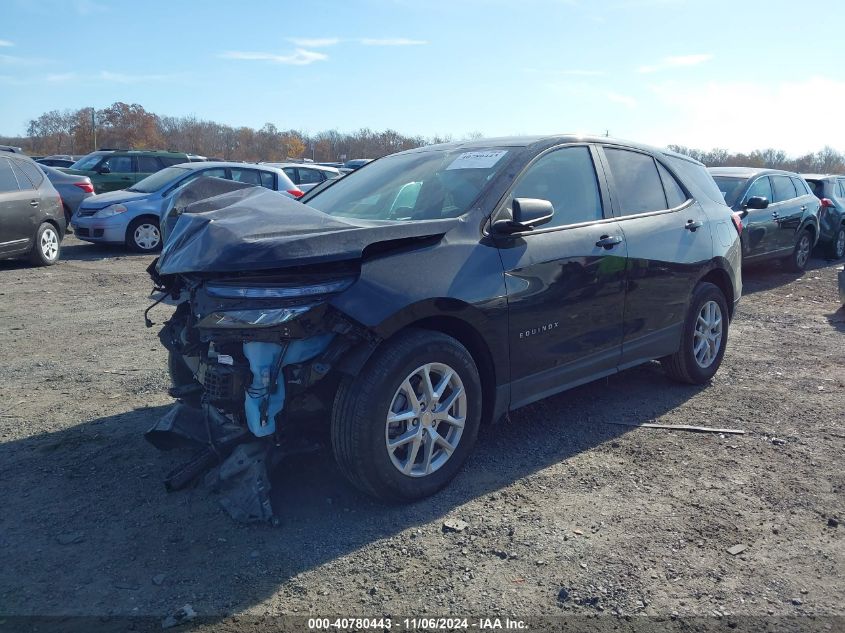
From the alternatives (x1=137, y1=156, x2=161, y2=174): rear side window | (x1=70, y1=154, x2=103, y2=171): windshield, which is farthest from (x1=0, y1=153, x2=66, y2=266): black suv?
(x1=70, y1=154, x2=103, y2=171): windshield

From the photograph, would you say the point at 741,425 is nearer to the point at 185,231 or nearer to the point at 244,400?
the point at 244,400

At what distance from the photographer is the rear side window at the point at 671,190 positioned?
5.43 metres

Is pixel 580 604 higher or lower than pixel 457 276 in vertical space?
lower

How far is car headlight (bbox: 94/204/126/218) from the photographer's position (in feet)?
42.6

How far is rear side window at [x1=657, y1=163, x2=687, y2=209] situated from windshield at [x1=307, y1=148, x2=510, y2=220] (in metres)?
1.59

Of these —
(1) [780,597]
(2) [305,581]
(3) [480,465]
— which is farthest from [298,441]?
(1) [780,597]

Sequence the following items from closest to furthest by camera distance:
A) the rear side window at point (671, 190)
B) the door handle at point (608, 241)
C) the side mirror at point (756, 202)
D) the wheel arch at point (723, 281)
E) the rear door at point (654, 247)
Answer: the door handle at point (608, 241) → the rear door at point (654, 247) → the rear side window at point (671, 190) → the wheel arch at point (723, 281) → the side mirror at point (756, 202)

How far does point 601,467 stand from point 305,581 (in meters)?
1.95

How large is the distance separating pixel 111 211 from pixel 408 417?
36.5ft

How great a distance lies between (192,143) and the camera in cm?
6956

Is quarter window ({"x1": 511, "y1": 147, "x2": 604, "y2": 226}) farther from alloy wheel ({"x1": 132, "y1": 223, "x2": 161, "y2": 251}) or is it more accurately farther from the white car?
the white car

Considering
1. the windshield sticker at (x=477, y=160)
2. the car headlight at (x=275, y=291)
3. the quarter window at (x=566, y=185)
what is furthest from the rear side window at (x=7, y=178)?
the quarter window at (x=566, y=185)

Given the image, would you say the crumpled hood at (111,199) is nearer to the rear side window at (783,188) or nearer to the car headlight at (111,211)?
the car headlight at (111,211)

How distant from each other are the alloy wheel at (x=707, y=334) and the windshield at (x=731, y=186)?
564 cm
